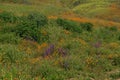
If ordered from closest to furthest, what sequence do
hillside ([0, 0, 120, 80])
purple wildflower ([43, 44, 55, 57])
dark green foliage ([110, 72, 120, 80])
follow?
hillside ([0, 0, 120, 80]), dark green foliage ([110, 72, 120, 80]), purple wildflower ([43, 44, 55, 57])

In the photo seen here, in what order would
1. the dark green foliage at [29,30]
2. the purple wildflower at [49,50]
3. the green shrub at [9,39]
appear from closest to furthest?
the purple wildflower at [49,50] → the green shrub at [9,39] → the dark green foliage at [29,30]

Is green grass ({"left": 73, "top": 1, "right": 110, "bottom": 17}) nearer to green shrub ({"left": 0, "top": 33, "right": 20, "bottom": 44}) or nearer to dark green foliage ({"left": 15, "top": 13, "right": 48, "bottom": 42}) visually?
dark green foliage ({"left": 15, "top": 13, "right": 48, "bottom": 42})

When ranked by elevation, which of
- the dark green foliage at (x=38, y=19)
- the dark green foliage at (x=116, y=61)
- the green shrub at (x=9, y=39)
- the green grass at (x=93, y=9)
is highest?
the dark green foliage at (x=38, y=19)

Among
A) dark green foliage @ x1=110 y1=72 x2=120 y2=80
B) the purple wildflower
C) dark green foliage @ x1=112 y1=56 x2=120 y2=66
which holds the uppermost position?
the purple wildflower

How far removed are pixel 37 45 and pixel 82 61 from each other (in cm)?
399

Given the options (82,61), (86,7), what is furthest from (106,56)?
(86,7)

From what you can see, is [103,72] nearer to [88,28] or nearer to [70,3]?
[88,28]

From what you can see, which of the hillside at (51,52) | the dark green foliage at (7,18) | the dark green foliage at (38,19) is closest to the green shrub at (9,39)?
the hillside at (51,52)

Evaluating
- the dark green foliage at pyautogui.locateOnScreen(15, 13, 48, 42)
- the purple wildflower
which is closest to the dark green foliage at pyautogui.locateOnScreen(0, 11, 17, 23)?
the dark green foliage at pyautogui.locateOnScreen(15, 13, 48, 42)

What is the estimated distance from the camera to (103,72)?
14414 millimetres

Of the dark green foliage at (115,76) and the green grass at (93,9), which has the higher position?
the dark green foliage at (115,76)

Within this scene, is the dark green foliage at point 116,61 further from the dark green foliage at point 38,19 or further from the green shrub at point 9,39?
the dark green foliage at point 38,19

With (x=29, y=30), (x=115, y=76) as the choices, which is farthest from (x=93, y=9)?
(x=115, y=76)

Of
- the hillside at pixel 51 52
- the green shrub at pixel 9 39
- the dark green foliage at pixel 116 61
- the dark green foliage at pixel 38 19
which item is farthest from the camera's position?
the dark green foliage at pixel 38 19
